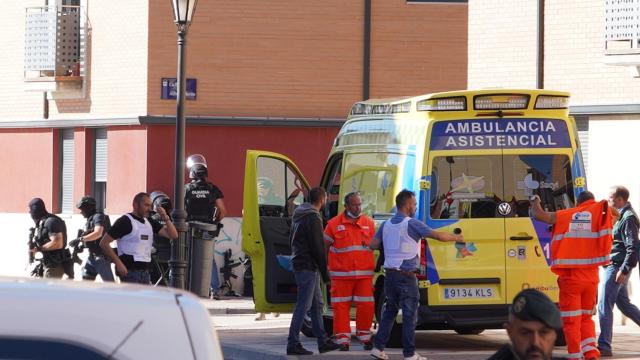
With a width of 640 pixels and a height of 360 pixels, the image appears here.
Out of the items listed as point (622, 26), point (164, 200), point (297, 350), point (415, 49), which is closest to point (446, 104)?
point (297, 350)

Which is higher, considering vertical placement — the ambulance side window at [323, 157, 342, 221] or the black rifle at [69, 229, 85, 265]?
the ambulance side window at [323, 157, 342, 221]

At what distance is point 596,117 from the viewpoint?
1830 cm

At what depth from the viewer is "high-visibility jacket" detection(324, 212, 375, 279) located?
13977 millimetres

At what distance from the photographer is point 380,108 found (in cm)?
1494

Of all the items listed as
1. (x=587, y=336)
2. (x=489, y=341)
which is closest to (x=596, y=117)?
(x=489, y=341)

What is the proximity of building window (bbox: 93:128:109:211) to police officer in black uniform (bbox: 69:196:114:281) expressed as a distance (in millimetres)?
7708

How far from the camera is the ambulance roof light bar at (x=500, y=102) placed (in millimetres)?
13914

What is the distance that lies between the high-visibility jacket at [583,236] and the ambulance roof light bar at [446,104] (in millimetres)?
1886

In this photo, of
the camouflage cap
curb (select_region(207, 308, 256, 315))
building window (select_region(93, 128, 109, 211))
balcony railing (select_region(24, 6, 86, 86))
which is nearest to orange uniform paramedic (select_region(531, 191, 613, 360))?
the camouflage cap

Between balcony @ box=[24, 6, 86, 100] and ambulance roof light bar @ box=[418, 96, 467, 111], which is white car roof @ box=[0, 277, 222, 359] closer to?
ambulance roof light bar @ box=[418, 96, 467, 111]

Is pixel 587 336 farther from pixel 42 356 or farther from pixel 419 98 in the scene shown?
pixel 42 356

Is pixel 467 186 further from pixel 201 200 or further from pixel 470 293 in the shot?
pixel 201 200

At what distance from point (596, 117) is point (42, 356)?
1623 cm

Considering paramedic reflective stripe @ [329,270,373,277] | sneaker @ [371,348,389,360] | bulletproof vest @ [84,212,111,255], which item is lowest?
sneaker @ [371,348,389,360]
